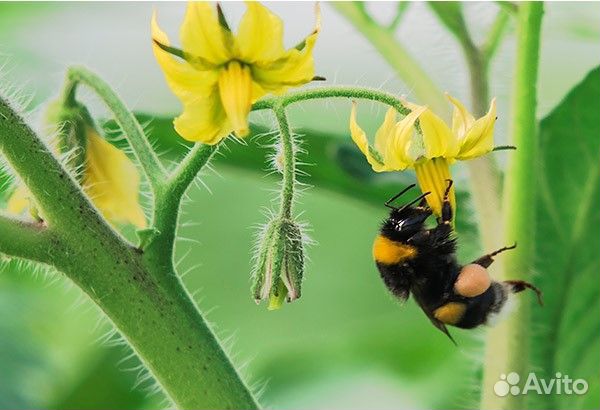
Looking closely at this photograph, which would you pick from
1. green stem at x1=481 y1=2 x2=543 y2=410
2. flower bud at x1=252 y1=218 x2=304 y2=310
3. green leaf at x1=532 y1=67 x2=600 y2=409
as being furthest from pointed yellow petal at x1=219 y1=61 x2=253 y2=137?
green leaf at x1=532 y1=67 x2=600 y2=409

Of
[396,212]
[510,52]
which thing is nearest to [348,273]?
[510,52]

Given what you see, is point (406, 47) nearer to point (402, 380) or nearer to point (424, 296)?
point (424, 296)

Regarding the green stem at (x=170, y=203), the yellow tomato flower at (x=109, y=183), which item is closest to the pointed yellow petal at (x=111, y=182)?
the yellow tomato flower at (x=109, y=183)

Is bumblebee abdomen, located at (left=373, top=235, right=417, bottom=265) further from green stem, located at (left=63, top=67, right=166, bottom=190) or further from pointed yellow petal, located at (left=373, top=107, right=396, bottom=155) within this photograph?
green stem, located at (left=63, top=67, right=166, bottom=190)

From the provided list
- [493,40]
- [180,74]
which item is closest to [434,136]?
[180,74]

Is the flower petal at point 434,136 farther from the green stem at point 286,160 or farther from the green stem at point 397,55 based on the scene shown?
the green stem at point 397,55

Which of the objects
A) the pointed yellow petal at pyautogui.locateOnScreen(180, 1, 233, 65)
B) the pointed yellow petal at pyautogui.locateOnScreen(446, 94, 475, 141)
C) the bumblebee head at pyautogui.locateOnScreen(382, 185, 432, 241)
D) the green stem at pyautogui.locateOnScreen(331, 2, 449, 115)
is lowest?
the bumblebee head at pyautogui.locateOnScreen(382, 185, 432, 241)
